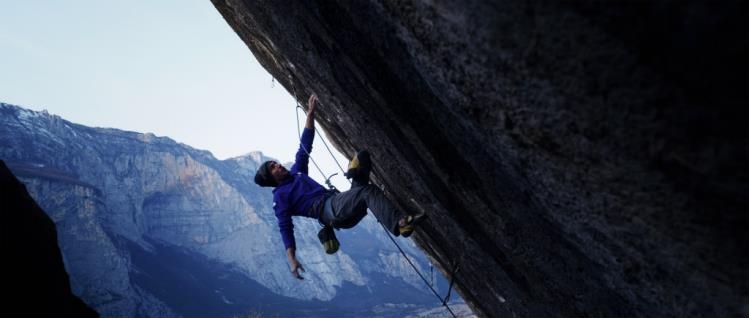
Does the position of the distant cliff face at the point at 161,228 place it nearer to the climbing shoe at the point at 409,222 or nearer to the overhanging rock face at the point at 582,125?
the climbing shoe at the point at 409,222

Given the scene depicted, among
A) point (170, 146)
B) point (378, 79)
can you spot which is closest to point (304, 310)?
point (170, 146)

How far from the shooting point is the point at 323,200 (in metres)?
4.50

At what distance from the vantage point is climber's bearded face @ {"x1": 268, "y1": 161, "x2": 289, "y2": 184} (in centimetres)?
459

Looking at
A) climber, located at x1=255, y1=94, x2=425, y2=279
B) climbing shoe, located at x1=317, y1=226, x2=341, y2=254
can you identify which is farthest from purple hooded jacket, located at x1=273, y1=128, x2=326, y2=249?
climbing shoe, located at x1=317, y1=226, x2=341, y2=254

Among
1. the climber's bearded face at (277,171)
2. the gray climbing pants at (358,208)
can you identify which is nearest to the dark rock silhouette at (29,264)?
the climber's bearded face at (277,171)

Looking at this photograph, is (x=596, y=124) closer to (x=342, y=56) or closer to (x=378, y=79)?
(x=378, y=79)

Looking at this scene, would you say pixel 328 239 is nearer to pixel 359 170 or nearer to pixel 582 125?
pixel 359 170

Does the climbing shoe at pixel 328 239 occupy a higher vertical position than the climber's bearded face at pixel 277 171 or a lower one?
lower

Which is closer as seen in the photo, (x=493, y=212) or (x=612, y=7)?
(x=612, y=7)

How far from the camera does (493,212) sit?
363cm

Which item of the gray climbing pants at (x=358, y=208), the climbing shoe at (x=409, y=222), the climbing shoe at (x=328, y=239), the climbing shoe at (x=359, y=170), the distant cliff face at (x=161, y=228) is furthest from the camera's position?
the distant cliff face at (x=161, y=228)

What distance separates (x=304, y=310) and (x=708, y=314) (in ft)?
191

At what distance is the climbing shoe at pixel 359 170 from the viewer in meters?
4.12

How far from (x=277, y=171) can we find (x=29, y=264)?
11.5 ft
